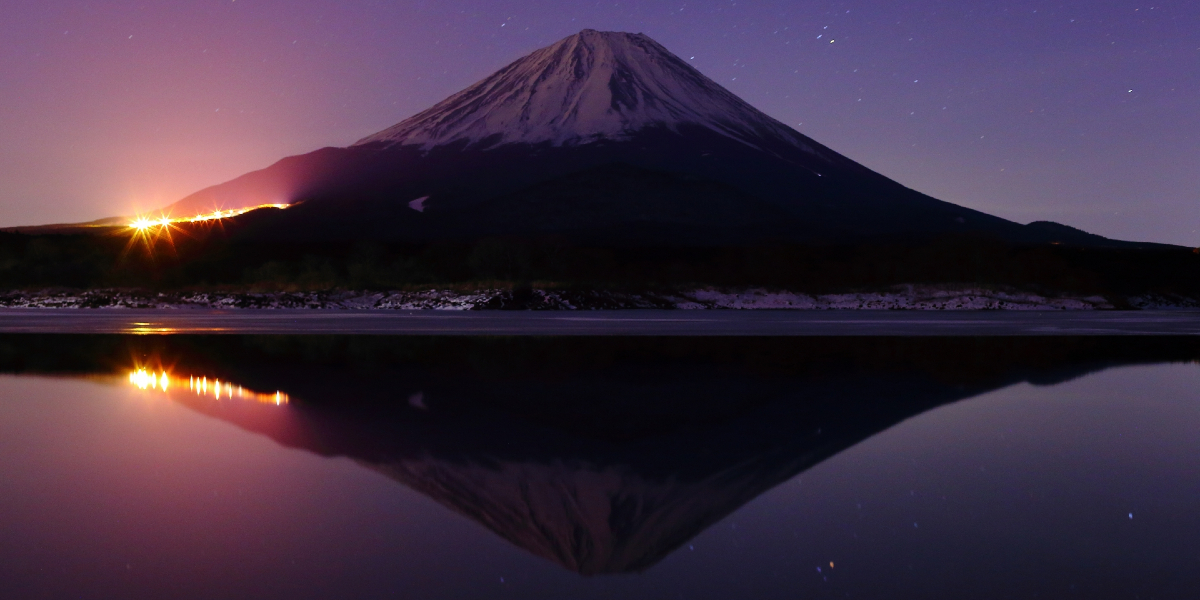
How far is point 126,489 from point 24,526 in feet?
3.73

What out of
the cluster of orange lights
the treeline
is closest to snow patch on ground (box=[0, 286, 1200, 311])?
the treeline

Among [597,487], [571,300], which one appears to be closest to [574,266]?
[571,300]

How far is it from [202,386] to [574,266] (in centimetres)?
8354

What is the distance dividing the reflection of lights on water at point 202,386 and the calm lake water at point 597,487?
0.32 ft

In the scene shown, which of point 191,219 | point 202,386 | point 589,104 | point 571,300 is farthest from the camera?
point 589,104

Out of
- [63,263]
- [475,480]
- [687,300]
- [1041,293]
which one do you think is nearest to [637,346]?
[475,480]

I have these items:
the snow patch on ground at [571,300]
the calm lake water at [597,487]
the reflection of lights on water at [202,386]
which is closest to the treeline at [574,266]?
the snow patch on ground at [571,300]

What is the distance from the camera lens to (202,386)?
46.9 feet

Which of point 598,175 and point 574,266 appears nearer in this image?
point 574,266

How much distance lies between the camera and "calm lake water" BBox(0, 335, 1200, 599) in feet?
18.4

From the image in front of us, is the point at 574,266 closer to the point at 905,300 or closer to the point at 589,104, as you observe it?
the point at 905,300

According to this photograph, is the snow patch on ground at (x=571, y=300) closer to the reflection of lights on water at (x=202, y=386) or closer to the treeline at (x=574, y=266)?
the treeline at (x=574, y=266)

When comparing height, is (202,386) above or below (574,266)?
below

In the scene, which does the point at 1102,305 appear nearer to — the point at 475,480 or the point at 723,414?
the point at 723,414
